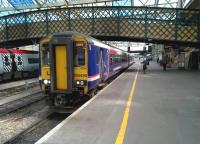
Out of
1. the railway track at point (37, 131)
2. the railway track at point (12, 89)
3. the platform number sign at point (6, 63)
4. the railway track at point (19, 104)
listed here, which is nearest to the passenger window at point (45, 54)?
the railway track at point (37, 131)

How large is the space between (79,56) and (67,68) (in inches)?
28.4

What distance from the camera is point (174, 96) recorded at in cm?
1402

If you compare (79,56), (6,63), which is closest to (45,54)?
(79,56)

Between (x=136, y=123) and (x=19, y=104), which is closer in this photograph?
(x=136, y=123)

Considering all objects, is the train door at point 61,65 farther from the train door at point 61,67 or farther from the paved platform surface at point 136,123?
the paved platform surface at point 136,123

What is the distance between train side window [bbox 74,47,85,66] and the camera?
12.9 m

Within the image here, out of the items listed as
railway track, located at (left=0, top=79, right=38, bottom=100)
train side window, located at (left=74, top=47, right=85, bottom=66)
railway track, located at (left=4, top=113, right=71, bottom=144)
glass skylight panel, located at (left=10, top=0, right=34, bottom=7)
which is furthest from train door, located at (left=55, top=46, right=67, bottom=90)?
glass skylight panel, located at (left=10, top=0, right=34, bottom=7)

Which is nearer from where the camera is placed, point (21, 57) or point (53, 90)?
point (53, 90)

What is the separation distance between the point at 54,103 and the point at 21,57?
19.9 m

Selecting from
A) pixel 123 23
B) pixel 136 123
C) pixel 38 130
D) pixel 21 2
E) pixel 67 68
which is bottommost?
pixel 38 130

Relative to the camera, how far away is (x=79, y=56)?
12891 millimetres

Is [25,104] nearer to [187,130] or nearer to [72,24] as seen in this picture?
[187,130]

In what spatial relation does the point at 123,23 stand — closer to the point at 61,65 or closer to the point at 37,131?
the point at 61,65

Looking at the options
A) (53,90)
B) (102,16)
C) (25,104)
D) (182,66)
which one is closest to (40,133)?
(53,90)
